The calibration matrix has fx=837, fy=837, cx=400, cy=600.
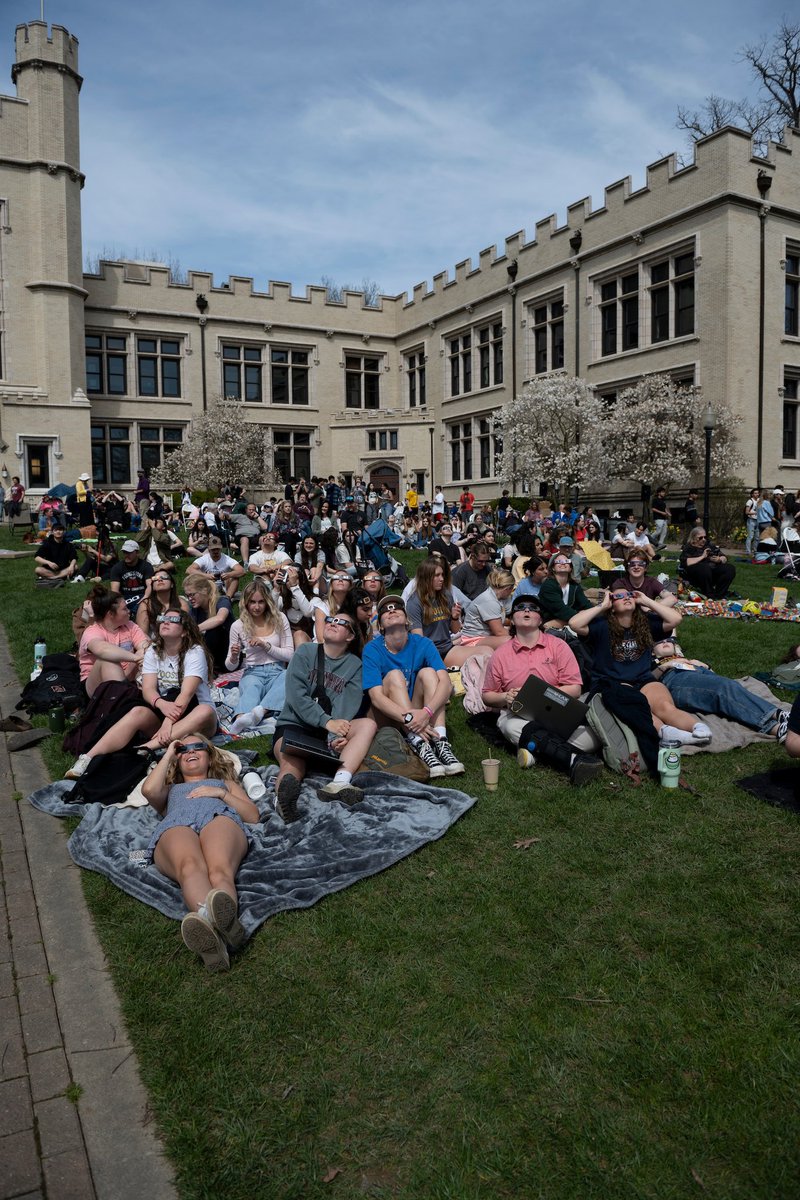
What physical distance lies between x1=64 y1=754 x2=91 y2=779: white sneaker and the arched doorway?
36123 mm

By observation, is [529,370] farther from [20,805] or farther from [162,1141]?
[162,1141]

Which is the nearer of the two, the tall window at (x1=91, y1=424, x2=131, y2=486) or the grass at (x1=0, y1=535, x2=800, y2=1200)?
the grass at (x1=0, y1=535, x2=800, y2=1200)

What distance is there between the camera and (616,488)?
1158 inches

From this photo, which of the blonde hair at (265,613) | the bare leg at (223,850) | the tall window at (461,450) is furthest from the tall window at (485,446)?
the bare leg at (223,850)

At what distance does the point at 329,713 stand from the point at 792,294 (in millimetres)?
27226

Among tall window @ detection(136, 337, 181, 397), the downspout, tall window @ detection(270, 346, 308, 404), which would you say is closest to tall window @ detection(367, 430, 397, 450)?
tall window @ detection(270, 346, 308, 404)

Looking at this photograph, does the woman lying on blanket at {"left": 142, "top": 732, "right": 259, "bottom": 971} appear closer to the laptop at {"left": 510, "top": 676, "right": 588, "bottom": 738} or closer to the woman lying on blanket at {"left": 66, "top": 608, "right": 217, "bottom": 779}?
the woman lying on blanket at {"left": 66, "top": 608, "right": 217, "bottom": 779}

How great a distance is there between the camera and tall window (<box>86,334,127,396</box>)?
1485 inches

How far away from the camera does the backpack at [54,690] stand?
25.8 ft

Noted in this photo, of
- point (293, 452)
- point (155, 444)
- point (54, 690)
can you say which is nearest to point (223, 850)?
point (54, 690)

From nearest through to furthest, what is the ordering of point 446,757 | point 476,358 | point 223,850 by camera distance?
1. point 223,850
2. point 446,757
3. point 476,358

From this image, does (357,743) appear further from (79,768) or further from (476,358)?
(476,358)

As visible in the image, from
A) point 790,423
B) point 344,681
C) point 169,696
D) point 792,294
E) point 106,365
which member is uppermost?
point 106,365

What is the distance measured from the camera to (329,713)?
6.32 metres
